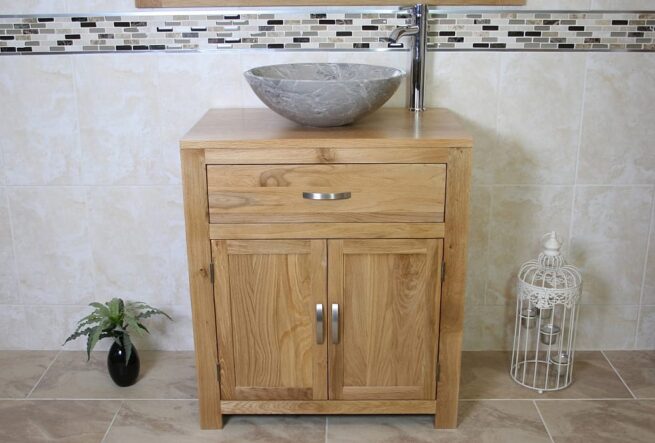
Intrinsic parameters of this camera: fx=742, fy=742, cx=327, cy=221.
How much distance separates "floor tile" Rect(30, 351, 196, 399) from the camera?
7.52ft

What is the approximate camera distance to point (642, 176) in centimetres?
236

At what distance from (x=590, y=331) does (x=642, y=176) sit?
0.55 meters

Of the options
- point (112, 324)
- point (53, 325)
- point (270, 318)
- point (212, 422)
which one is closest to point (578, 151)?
point (270, 318)

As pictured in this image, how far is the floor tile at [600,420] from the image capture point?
206 cm

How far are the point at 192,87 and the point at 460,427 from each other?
50.9 inches

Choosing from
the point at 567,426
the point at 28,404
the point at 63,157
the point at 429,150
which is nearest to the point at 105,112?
the point at 63,157

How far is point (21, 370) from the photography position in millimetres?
2428

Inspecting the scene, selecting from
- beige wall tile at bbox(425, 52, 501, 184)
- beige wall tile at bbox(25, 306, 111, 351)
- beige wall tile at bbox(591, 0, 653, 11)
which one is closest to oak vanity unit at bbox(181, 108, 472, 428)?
beige wall tile at bbox(425, 52, 501, 184)

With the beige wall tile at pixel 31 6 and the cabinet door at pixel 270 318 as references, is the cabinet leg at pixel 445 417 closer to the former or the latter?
the cabinet door at pixel 270 318

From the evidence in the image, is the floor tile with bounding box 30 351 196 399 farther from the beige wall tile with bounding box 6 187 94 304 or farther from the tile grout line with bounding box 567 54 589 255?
the tile grout line with bounding box 567 54 589 255

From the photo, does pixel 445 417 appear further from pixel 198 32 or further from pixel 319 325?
pixel 198 32

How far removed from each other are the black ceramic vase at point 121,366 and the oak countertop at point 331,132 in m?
0.77

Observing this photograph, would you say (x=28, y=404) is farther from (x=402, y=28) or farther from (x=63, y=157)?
(x=402, y=28)

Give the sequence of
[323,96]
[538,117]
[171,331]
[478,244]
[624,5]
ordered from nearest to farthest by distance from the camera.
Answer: [323,96] < [624,5] < [538,117] < [478,244] < [171,331]
